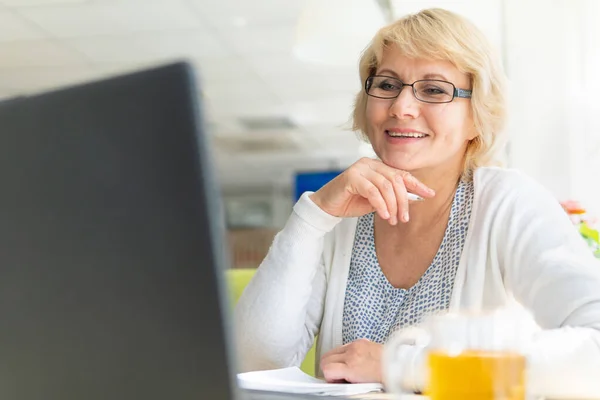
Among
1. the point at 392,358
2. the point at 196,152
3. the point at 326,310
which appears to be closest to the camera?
the point at 196,152

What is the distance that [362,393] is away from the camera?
716 millimetres

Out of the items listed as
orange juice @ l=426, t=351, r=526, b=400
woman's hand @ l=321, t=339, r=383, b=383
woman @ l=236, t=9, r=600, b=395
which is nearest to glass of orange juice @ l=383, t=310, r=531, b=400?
orange juice @ l=426, t=351, r=526, b=400

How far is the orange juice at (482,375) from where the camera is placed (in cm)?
47

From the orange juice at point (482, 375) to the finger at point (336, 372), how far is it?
372mm

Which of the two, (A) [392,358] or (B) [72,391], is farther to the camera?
(A) [392,358]

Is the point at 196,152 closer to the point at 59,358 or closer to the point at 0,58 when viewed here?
the point at 59,358

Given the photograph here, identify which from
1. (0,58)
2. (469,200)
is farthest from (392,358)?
(0,58)

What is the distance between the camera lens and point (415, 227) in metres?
1.26

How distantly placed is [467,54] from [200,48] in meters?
3.65

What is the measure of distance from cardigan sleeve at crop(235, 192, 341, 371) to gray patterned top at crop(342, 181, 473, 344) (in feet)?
0.34

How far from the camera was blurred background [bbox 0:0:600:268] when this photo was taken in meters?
2.34

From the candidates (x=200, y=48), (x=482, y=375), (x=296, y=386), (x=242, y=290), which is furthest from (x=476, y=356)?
(x=200, y=48)

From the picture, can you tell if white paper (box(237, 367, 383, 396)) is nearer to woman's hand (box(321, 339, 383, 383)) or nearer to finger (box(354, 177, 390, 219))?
woman's hand (box(321, 339, 383, 383))

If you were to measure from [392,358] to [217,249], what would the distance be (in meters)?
0.27
